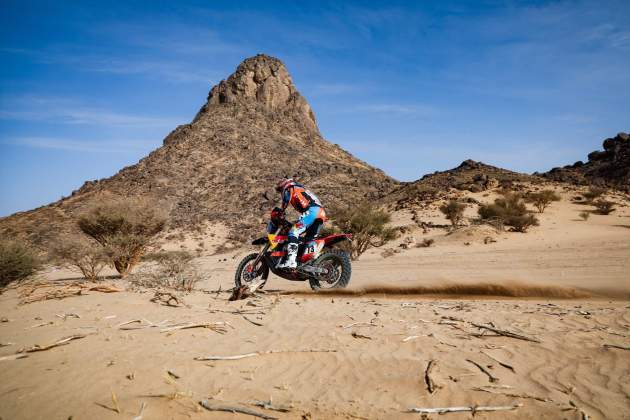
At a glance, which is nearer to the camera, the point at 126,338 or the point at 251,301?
the point at 126,338

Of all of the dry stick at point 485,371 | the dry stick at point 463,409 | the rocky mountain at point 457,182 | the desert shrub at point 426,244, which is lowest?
the desert shrub at point 426,244

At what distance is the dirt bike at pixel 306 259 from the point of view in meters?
7.92

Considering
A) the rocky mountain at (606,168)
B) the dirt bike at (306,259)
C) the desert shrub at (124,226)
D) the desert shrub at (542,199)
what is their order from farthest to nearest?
the rocky mountain at (606,168), the desert shrub at (542,199), the desert shrub at (124,226), the dirt bike at (306,259)

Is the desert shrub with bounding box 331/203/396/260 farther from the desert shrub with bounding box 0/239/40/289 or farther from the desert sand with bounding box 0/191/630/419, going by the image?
the desert shrub with bounding box 0/239/40/289

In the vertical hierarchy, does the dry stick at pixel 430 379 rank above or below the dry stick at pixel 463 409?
above

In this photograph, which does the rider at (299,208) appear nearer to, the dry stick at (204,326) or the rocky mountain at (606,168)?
the dry stick at (204,326)

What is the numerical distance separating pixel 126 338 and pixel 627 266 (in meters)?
9.63

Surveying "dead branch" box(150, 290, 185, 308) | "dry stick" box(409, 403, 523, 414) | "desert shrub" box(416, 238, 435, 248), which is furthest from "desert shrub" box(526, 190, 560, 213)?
"dry stick" box(409, 403, 523, 414)

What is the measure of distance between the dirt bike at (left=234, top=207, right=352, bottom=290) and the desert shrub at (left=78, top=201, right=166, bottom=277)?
7.71 metres

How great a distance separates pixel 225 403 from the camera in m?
2.82

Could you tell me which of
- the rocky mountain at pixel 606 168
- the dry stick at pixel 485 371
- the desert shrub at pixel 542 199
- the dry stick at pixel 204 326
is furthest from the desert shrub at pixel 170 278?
the rocky mountain at pixel 606 168

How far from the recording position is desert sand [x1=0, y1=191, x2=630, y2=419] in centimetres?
279

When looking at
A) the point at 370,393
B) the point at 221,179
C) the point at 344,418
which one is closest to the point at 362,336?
the point at 370,393

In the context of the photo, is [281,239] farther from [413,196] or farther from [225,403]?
[413,196]
